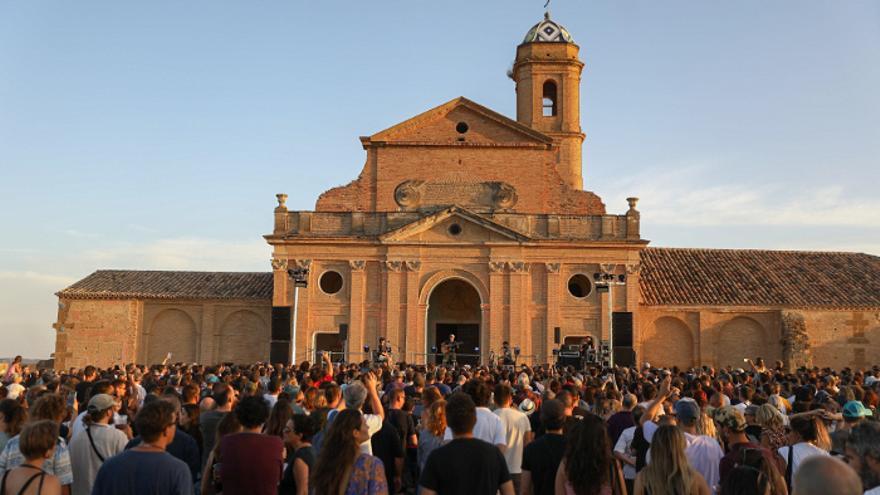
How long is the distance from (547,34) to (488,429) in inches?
1561

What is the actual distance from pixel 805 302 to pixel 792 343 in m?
2.33

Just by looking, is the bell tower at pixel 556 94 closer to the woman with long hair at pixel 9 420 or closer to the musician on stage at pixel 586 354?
the musician on stage at pixel 586 354

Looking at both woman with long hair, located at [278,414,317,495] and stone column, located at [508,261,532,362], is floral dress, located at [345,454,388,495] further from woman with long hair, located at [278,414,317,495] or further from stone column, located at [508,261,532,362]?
stone column, located at [508,261,532,362]

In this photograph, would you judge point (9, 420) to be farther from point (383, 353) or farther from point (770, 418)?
point (383, 353)

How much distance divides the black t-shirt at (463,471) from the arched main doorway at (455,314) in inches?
1244

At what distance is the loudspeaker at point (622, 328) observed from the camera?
34781mm

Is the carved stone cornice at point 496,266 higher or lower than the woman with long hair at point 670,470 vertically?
higher

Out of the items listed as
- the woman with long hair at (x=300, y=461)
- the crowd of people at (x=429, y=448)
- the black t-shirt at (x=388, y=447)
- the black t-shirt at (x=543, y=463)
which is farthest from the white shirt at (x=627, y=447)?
the woman with long hair at (x=300, y=461)

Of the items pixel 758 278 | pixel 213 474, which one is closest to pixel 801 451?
pixel 213 474

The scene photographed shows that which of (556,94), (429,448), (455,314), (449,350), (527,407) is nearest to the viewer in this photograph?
(429,448)

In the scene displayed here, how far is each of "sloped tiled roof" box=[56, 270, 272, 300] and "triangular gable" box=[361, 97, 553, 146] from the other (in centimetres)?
863

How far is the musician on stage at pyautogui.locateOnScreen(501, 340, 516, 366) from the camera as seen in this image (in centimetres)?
3094

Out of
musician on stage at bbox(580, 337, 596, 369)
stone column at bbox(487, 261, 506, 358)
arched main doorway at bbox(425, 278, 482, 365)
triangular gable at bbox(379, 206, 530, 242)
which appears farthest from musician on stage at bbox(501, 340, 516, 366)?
triangular gable at bbox(379, 206, 530, 242)

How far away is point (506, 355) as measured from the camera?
3375 centimetres
